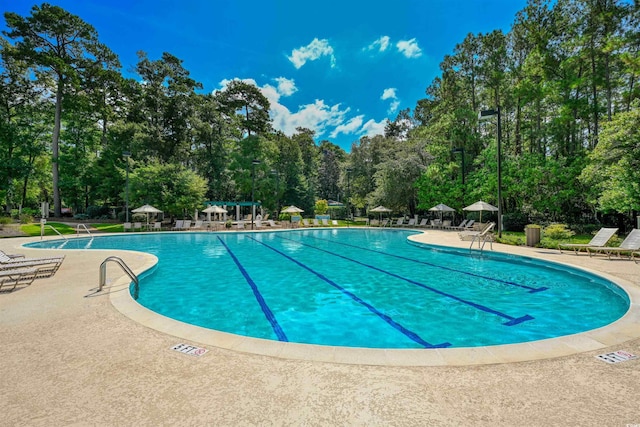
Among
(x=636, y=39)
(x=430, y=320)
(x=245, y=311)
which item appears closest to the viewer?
(x=430, y=320)

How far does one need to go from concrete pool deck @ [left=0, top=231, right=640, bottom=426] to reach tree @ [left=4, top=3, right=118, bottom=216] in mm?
31180

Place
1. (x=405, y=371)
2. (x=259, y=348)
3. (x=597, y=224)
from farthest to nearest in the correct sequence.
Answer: (x=597, y=224) < (x=259, y=348) < (x=405, y=371)

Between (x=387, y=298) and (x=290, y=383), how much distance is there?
15.3ft

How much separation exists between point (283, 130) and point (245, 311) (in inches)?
1759

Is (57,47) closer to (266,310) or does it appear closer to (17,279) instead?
(17,279)

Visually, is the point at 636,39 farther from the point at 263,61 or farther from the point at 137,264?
the point at 263,61

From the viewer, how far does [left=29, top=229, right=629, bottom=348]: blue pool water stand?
504cm

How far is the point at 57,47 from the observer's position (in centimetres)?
2647

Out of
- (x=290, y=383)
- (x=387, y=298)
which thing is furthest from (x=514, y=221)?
(x=290, y=383)

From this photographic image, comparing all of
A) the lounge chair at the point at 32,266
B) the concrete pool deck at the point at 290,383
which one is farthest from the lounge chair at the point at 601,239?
the lounge chair at the point at 32,266

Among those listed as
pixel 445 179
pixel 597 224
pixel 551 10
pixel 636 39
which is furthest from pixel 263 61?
pixel 597 224

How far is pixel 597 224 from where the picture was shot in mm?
17109

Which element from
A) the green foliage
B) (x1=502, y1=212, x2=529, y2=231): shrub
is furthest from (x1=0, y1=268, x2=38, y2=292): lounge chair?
the green foliage

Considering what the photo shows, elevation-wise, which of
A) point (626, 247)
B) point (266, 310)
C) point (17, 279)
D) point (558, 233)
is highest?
point (558, 233)
